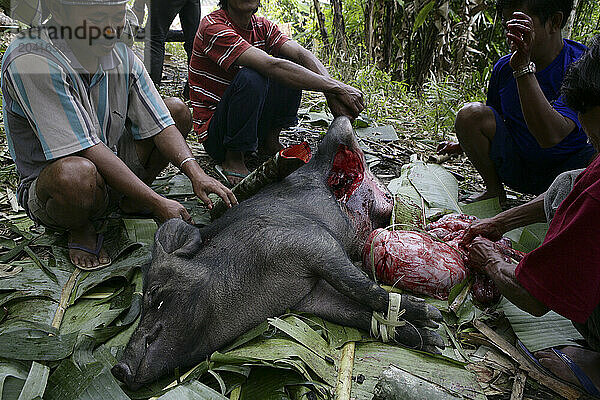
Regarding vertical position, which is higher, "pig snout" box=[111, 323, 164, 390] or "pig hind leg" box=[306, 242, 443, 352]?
"pig hind leg" box=[306, 242, 443, 352]

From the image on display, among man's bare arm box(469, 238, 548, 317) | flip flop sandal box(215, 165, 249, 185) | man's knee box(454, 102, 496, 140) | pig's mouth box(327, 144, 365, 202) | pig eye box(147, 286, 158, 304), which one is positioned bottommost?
flip flop sandal box(215, 165, 249, 185)

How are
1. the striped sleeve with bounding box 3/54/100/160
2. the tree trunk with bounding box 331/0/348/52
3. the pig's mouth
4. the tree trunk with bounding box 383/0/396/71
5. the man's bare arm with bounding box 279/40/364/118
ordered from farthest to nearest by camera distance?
the tree trunk with bounding box 331/0/348/52
the tree trunk with bounding box 383/0/396/71
the man's bare arm with bounding box 279/40/364/118
the pig's mouth
the striped sleeve with bounding box 3/54/100/160

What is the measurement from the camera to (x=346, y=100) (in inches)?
133

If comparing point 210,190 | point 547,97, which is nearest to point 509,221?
point 547,97

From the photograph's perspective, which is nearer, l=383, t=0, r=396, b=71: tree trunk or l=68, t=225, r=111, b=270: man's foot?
l=68, t=225, r=111, b=270: man's foot

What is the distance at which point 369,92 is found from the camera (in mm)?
6000

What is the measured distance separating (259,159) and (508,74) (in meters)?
2.09

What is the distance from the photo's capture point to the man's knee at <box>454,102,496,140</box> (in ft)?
11.1

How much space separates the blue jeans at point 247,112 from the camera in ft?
12.3

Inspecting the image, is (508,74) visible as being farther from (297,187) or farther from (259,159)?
(259,159)

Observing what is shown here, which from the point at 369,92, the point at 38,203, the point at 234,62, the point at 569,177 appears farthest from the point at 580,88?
the point at 369,92

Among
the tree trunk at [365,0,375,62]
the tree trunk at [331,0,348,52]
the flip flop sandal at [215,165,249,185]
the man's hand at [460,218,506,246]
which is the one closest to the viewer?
the man's hand at [460,218,506,246]

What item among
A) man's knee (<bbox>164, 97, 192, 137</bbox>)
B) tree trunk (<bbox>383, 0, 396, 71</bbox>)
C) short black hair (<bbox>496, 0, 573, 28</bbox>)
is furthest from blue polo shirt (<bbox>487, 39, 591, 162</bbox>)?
tree trunk (<bbox>383, 0, 396, 71</bbox>)

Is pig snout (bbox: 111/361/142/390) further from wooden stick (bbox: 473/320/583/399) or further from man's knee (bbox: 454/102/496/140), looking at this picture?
man's knee (bbox: 454/102/496/140)
